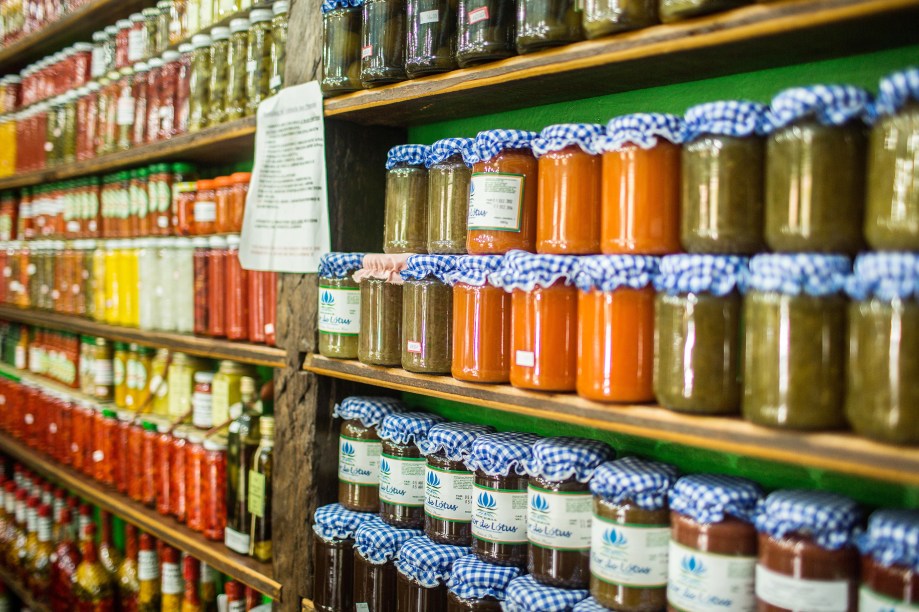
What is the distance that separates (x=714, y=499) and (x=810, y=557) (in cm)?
13

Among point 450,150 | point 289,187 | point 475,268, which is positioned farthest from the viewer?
point 289,187

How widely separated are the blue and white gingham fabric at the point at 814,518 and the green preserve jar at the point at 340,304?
35.1 inches

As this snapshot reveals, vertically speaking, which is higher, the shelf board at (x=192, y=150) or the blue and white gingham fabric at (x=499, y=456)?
the shelf board at (x=192, y=150)

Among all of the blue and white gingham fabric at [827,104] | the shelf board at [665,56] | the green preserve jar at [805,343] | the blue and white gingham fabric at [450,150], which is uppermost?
the shelf board at [665,56]

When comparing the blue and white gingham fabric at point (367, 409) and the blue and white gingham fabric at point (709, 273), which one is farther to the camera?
the blue and white gingham fabric at point (367, 409)

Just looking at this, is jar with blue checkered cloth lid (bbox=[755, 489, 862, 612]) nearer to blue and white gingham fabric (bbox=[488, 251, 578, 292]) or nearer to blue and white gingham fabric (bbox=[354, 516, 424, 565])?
blue and white gingham fabric (bbox=[488, 251, 578, 292])

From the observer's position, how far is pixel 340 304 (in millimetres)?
1544

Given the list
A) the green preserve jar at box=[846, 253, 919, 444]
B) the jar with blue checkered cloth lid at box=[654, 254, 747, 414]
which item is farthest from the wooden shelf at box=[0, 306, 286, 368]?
the green preserve jar at box=[846, 253, 919, 444]

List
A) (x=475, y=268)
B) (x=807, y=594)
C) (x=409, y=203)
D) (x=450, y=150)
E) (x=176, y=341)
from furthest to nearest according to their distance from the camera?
1. (x=176, y=341)
2. (x=409, y=203)
3. (x=450, y=150)
4. (x=475, y=268)
5. (x=807, y=594)

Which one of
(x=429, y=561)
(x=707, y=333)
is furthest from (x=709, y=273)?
(x=429, y=561)

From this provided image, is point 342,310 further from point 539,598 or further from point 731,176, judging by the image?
point 731,176

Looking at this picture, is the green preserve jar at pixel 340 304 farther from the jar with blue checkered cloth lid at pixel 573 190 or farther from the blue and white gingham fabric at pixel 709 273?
the blue and white gingham fabric at pixel 709 273

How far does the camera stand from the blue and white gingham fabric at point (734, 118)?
0.94 meters

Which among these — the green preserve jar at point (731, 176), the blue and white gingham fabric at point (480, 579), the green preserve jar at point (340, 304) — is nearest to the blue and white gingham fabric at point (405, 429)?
the green preserve jar at point (340, 304)
